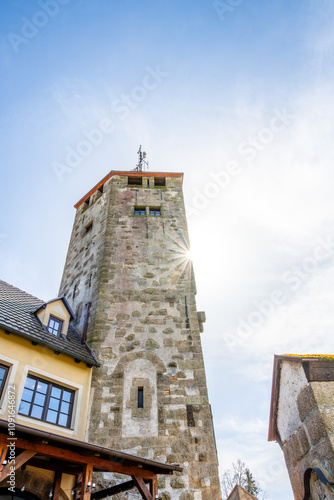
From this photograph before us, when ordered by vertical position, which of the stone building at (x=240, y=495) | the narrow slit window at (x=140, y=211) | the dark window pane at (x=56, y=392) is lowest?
the stone building at (x=240, y=495)

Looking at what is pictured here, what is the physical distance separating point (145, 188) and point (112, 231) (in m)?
2.85

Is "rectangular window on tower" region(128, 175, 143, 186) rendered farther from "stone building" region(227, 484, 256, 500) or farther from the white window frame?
"stone building" region(227, 484, 256, 500)

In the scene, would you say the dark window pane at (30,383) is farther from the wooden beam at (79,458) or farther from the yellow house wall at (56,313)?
the wooden beam at (79,458)

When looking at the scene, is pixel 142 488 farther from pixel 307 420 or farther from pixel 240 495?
pixel 307 420

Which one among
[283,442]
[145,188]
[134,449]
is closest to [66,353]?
[134,449]

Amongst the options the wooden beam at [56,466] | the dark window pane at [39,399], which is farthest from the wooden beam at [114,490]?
the dark window pane at [39,399]

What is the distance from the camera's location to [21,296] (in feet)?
34.0

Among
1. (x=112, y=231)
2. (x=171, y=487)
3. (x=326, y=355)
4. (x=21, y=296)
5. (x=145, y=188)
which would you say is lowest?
(x=171, y=487)

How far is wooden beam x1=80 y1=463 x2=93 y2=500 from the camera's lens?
18.2 feet

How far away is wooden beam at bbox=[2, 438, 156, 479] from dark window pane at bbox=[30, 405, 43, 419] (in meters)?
1.56

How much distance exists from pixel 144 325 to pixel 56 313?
231cm

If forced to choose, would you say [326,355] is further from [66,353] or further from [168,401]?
[66,353]

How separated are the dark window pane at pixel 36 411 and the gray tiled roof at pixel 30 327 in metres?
1.24

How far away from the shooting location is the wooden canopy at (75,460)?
514 centimetres
